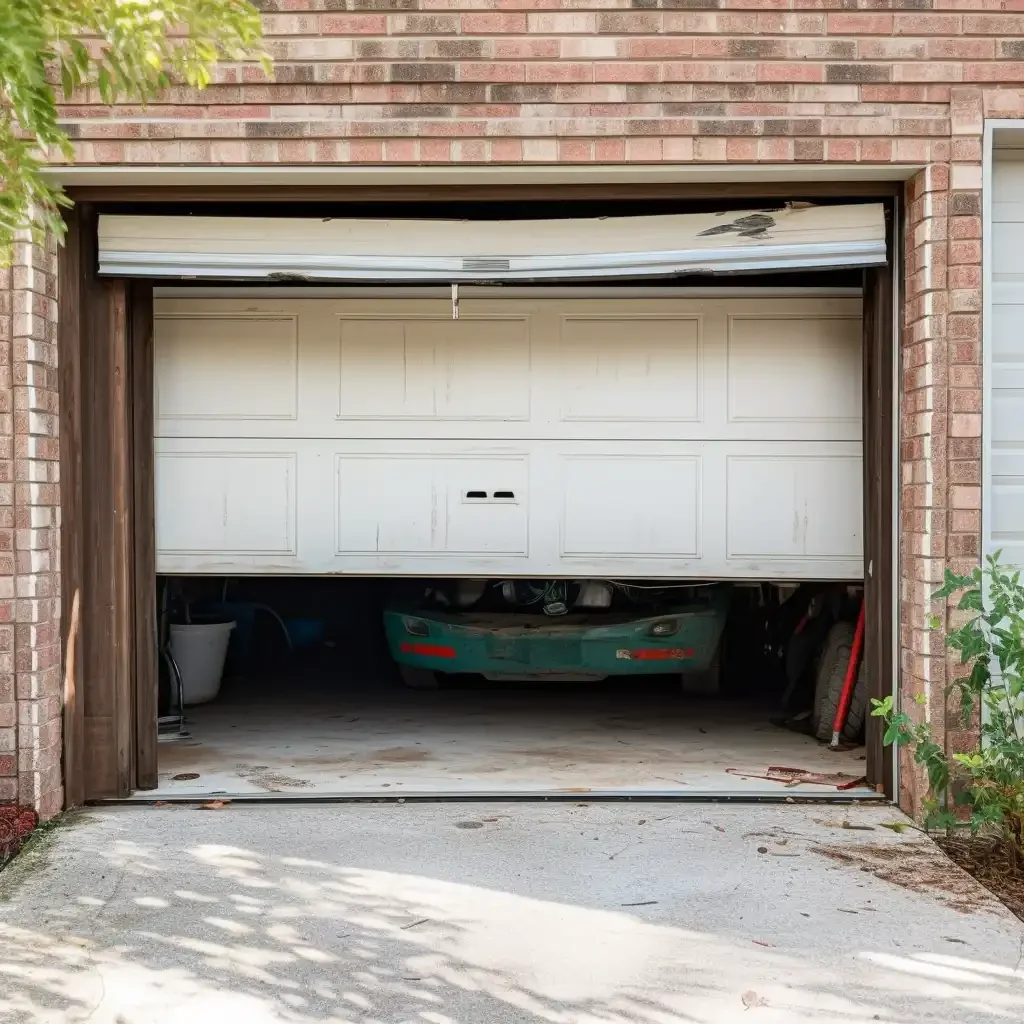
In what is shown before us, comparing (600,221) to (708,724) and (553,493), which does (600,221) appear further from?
(708,724)

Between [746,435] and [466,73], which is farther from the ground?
[466,73]

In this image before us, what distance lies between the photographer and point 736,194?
5285 millimetres

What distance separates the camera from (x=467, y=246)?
5.44 m

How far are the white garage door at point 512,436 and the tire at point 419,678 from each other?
244 centimetres

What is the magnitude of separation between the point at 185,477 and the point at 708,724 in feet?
11.6

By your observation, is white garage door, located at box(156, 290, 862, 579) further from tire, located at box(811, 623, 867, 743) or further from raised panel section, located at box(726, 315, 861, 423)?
tire, located at box(811, 623, 867, 743)

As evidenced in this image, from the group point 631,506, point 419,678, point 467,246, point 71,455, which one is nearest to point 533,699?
point 419,678

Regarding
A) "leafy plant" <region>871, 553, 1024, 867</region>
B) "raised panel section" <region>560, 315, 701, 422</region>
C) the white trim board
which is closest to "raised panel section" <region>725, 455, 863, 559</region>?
"raised panel section" <region>560, 315, 701, 422</region>

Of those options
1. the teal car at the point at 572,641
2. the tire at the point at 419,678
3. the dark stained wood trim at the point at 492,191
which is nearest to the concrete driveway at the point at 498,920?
the teal car at the point at 572,641

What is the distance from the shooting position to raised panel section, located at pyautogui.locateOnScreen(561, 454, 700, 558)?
6066mm

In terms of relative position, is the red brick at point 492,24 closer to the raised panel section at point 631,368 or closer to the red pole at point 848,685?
the raised panel section at point 631,368

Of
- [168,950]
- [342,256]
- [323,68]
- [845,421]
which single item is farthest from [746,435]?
[168,950]

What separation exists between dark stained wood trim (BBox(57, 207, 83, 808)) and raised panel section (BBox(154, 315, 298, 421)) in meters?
0.69

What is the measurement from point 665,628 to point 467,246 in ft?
9.54
